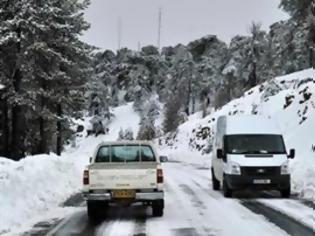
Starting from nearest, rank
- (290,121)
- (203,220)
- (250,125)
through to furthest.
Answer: (203,220)
(250,125)
(290,121)

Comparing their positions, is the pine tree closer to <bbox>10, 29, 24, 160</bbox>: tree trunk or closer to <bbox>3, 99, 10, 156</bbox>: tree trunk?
<bbox>10, 29, 24, 160</bbox>: tree trunk

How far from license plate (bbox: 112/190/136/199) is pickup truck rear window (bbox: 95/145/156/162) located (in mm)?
1403

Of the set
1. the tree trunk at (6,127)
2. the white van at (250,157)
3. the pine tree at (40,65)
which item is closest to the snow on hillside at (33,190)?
the white van at (250,157)

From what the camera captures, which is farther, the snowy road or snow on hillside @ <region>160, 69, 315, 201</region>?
snow on hillside @ <region>160, 69, 315, 201</region>

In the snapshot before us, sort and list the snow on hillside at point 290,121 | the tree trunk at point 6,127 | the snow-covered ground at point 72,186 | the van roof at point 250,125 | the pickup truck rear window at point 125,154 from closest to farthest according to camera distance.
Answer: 1. the snow-covered ground at point 72,186
2. the pickup truck rear window at point 125,154
3. the van roof at point 250,125
4. the snow on hillside at point 290,121
5. the tree trunk at point 6,127

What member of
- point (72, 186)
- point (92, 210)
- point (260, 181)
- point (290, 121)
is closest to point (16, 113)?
point (72, 186)

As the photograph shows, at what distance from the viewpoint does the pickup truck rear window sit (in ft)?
53.2

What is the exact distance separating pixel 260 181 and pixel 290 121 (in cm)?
2640

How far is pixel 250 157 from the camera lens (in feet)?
67.5

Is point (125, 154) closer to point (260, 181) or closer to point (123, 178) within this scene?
point (123, 178)

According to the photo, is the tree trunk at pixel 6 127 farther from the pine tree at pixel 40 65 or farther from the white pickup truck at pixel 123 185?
the white pickup truck at pixel 123 185

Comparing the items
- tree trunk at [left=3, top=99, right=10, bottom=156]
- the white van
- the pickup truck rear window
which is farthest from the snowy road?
tree trunk at [left=3, top=99, right=10, bottom=156]

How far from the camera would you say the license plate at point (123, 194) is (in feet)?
48.9

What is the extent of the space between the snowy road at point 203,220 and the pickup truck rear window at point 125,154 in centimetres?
126
